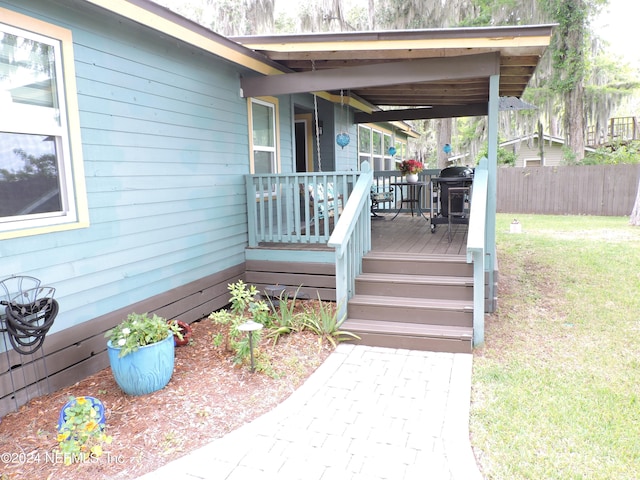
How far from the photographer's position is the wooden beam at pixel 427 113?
8657 millimetres

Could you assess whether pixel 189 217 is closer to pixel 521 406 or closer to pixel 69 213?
pixel 69 213

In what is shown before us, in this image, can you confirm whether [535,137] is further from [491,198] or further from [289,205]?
[289,205]

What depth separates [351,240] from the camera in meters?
4.65

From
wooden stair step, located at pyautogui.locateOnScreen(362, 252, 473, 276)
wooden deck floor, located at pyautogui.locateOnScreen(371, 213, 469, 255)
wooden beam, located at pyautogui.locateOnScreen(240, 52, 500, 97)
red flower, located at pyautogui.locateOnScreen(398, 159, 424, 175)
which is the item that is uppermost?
wooden beam, located at pyautogui.locateOnScreen(240, 52, 500, 97)

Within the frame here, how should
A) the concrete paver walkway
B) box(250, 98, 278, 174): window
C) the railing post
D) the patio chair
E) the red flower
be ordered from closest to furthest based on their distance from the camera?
the concrete paver walkway < the railing post < box(250, 98, 278, 174): window < the red flower < the patio chair

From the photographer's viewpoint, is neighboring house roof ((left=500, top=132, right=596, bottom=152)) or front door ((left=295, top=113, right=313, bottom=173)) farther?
neighboring house roof ((left=500, top=132, right=596, bottom=152))

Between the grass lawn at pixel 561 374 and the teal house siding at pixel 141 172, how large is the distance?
9.76 ft

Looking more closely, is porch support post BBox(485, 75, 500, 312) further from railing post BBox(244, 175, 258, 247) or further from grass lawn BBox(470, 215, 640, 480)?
railing post BBox(244, 175, 258, 247)

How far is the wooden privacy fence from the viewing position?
13453 mm

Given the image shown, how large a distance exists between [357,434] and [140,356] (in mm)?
1549

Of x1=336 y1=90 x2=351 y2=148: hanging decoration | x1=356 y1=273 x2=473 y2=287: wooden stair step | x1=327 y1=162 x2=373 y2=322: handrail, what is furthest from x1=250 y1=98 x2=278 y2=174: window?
x1=356 y1=273 x2=473 y2=287: wooden stair step

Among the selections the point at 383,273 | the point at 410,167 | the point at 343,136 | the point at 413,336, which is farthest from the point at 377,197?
the point at 413,336

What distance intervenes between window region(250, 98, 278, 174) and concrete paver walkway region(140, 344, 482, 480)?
3420 millimetres

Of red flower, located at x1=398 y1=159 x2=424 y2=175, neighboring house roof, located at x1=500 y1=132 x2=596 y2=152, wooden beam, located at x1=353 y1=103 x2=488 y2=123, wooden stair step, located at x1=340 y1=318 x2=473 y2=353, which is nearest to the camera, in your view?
wooden stair step, located at x1=340 y1=318 x2=473 y2=353
